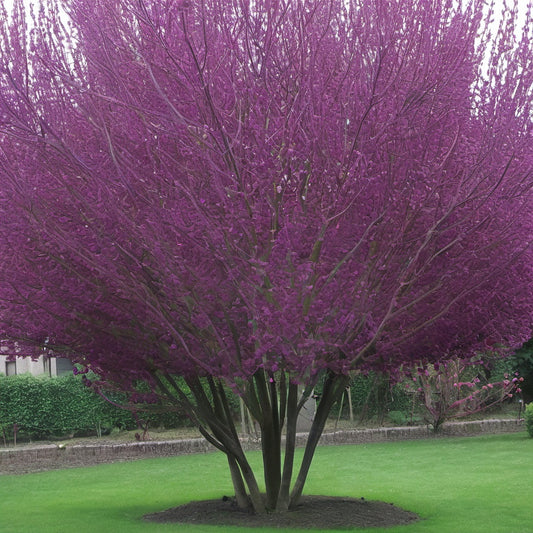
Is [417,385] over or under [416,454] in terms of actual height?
over

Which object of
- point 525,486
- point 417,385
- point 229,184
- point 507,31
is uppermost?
point 507,31

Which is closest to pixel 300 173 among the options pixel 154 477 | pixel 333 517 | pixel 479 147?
pixel 479 147

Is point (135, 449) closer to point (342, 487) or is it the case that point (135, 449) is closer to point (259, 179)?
point (342, 487)

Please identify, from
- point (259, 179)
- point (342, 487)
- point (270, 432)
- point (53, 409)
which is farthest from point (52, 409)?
point (259, 179)

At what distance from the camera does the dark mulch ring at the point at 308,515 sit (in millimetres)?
9914

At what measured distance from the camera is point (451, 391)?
847 inches

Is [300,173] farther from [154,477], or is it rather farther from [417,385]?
[417,385]

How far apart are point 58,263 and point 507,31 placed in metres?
5.31

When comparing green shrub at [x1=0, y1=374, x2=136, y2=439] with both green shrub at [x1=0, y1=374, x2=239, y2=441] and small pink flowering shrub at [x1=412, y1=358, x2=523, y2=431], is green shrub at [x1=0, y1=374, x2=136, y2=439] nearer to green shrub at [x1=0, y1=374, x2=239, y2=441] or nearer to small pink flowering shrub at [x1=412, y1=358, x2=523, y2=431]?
green shrub at [x1=0, y1=374, x2=239, y2=441]

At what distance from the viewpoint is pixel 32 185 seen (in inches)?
344

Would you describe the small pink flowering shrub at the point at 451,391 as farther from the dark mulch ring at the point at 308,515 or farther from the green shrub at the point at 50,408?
the dark mulch ring at the point at 308,515

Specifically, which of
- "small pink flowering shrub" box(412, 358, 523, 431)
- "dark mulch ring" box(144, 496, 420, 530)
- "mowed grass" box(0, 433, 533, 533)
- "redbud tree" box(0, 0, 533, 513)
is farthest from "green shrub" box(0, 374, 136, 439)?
"redbud tree" box(0, 0, 533, 513)

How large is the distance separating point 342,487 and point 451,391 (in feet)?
28.2

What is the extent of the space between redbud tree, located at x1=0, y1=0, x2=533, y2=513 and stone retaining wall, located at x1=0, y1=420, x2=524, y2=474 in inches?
373
